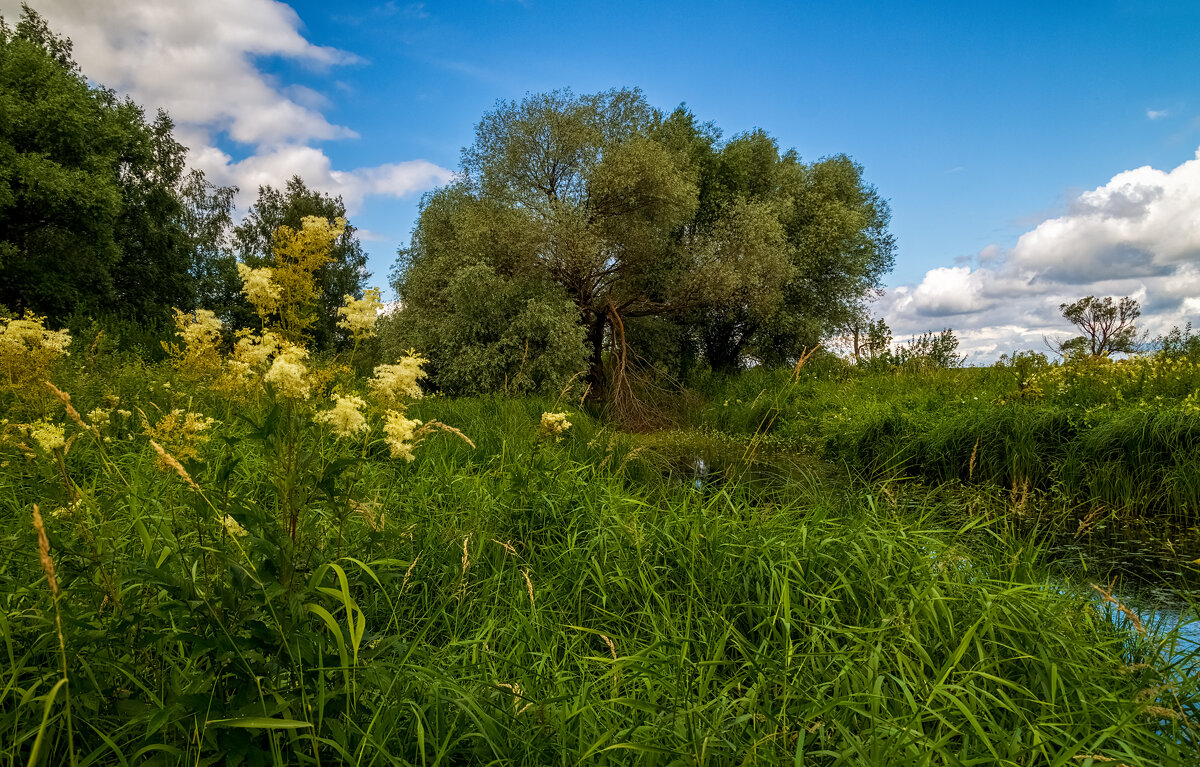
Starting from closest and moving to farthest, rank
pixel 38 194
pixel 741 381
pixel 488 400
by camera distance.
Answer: pixel 488 400
pixel 741 381
pixel 38 194

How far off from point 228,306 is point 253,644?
3052cm

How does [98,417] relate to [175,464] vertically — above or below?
above

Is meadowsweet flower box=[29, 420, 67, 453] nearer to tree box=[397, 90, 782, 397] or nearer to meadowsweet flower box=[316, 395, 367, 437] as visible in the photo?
meadowsweet flower box=[316, 395, 367, 437]

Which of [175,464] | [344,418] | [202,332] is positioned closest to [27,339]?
[202,332]

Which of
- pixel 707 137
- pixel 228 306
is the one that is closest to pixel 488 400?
pixel 707 137

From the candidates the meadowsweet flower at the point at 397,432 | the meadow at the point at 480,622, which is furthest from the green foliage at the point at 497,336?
the meadowsweet flower at the point at 397,432

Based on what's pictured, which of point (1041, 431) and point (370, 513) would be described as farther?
point (1041, 431)

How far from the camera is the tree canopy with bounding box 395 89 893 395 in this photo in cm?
1345

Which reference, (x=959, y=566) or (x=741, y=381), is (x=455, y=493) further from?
(x=741, y=381)

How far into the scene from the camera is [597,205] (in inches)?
558

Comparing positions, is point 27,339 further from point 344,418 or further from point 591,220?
point 591,220

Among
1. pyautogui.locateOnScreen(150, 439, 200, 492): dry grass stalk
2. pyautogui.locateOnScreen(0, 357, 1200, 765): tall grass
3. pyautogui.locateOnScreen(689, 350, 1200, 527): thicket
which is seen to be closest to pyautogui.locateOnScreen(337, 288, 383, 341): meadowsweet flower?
pyautogui.locateOnScreen(0, 357, 1200, 765): tall grass

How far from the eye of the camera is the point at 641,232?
14.1 m

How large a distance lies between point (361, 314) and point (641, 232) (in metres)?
12.3
